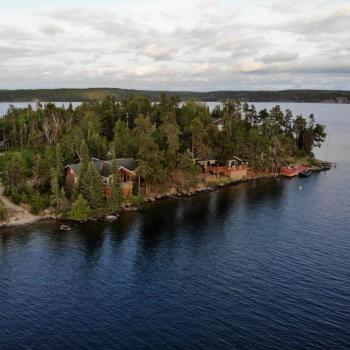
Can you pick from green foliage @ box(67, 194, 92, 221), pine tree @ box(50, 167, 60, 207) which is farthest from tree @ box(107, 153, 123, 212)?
pine tree @ box(50, 167, 60, 207)

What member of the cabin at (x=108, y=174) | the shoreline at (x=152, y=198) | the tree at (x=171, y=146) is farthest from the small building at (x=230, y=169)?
→ the cabin at (x=108, y=174)

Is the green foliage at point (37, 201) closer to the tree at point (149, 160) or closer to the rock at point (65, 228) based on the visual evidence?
the rock at point (65, 228)

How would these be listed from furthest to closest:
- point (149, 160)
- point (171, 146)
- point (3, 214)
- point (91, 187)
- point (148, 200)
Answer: point (171, 146), point (148, 200), point (149, 160), point (91, 187), point (3, 214)

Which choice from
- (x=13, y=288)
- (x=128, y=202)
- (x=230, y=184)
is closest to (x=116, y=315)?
(x=13, y=288)

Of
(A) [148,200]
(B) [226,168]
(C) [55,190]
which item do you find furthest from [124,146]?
(B) [226,168]

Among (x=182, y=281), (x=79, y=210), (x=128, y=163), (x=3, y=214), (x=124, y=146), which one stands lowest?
(x=182, y=281)

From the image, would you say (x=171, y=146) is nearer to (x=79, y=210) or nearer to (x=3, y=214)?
(x=79, y=210)

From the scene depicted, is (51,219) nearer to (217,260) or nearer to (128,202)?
(128,202)

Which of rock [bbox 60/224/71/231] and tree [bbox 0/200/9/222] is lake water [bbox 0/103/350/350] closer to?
rock [bbox 60/224/71/231]
